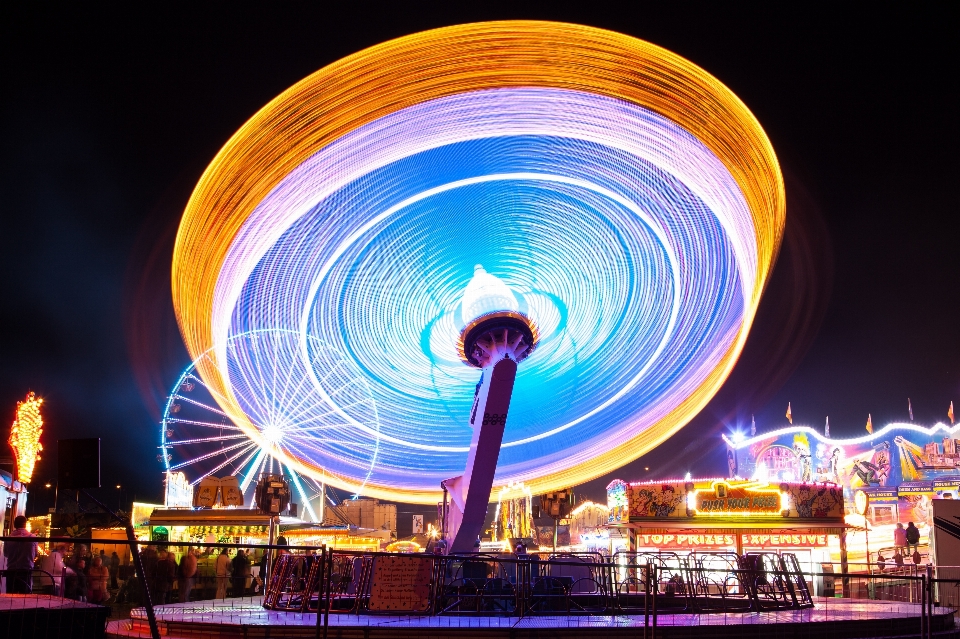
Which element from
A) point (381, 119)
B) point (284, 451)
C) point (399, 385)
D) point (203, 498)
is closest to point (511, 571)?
point (399, 385)

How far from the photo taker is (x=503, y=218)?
17406 mm

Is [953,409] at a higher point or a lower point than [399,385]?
higher

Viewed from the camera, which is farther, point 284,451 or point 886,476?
point 886,476

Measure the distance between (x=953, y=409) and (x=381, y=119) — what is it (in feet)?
268

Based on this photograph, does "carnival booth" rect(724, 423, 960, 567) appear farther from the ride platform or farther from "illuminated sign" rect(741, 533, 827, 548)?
the ride platform

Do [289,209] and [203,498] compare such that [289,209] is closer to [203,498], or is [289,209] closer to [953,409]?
[203,498]

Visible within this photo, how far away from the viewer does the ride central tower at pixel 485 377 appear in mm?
16391

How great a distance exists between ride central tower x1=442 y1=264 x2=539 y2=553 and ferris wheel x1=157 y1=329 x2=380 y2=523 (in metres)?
4.08

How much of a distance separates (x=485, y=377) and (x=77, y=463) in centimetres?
861

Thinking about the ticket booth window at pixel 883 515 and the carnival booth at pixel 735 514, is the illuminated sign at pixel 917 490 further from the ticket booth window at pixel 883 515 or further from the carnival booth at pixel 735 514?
the carnival booth at pixel 735 514

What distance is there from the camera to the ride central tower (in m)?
16.4

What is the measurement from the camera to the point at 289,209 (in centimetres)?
1677

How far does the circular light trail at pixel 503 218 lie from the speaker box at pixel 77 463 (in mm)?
7798

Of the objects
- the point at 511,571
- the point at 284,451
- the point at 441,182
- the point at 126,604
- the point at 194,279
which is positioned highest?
the point at 441,182
